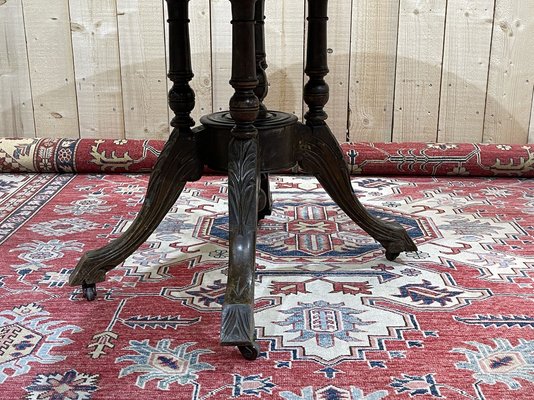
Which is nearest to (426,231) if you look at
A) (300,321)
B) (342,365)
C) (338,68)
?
(300,321)

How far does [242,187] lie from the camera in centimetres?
127

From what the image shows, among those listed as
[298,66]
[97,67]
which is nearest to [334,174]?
[298,66]

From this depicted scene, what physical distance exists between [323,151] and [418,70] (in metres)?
1.15

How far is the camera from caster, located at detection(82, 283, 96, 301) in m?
1.37

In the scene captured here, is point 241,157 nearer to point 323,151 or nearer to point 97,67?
point 323,151

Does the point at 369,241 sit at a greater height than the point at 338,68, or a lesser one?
lesser

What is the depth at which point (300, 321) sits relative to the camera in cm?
127

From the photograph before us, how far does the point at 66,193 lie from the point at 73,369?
1173 millimetres

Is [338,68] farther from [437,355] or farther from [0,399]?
[0,399]

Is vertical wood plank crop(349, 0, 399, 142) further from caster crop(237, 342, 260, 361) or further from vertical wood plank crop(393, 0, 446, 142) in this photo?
caster crop(237, 342, 260, 361)

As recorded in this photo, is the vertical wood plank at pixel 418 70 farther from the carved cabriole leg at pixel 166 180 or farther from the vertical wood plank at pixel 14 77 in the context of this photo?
the vertical wood plank at pixel 14 77

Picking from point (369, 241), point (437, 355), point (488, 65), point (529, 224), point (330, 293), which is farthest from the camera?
point (488, 65)

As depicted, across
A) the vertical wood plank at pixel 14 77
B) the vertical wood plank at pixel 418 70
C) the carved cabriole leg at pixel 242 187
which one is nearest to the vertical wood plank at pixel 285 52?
the vertical wood plank at pixel 418 70

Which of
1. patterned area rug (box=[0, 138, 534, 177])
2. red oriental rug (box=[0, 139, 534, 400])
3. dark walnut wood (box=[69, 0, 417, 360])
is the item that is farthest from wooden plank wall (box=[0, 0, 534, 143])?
dark walnut wood (box=[69, 0, 417, 360])
